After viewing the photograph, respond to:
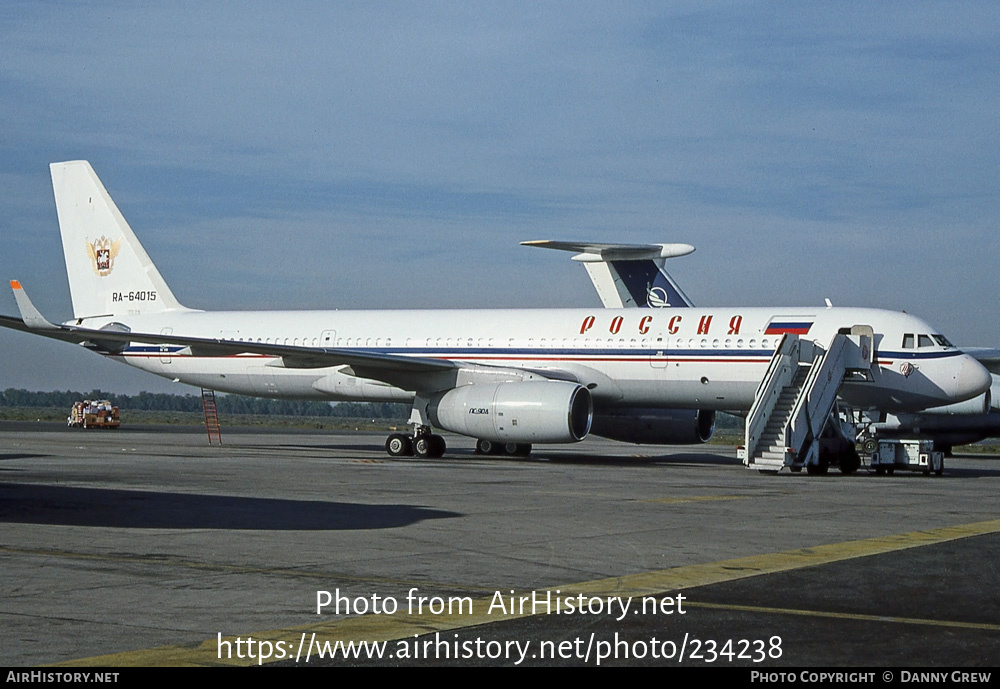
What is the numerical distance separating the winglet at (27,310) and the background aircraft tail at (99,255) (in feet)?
25.9

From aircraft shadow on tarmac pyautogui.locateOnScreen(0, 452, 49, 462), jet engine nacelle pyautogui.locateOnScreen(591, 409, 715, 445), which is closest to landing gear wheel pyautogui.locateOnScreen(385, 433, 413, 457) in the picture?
jet engine nacelle pyautogui.locateOnScreen(591, 409, 715, 445)

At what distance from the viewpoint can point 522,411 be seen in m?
25.0

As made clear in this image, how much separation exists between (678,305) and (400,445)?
23.2m

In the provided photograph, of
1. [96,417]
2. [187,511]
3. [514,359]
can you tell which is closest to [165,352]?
[514,359]

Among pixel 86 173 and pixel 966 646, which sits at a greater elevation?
pixel 86 173

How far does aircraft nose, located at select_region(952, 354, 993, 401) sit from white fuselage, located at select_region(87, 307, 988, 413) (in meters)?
0.03

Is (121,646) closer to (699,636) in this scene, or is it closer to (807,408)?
(699,636)

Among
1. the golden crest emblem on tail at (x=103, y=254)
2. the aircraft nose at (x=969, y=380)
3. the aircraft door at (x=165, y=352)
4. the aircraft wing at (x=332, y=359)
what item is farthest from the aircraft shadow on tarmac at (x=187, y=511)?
the golden crest emblem on tail at (x=103, y=254)

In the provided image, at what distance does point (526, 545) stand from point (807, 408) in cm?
1368

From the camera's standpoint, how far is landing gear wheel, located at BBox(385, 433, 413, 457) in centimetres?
2844

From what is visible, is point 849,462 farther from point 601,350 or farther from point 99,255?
point 99,255

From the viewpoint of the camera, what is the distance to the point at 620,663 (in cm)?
630
